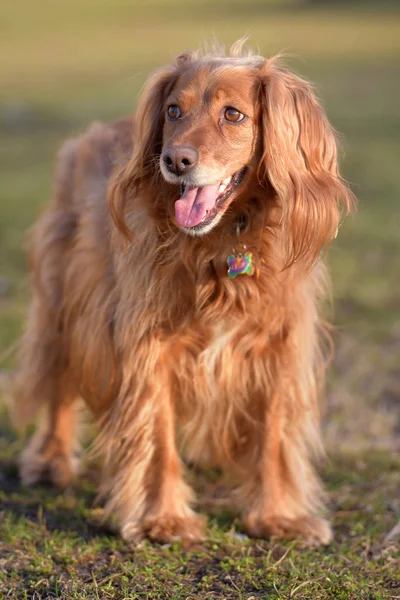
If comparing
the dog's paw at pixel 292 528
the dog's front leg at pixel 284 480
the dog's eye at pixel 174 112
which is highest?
the dog's eye at pixel 174 112

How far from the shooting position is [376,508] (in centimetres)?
427

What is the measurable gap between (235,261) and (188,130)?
58 centimetres

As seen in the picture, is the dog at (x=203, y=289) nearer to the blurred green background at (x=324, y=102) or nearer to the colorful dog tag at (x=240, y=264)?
the colorful dog tag at (x=240, y=264)

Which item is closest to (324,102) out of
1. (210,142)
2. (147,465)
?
(210,142)

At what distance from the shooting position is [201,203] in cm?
351

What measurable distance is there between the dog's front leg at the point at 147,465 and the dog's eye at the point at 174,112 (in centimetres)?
107

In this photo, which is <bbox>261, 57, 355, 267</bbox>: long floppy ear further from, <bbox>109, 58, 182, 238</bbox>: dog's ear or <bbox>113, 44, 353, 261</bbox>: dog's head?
<bbox>109, 58, 182, 238</bbox>: dog's ear

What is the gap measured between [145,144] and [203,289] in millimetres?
677

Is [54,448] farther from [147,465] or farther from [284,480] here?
[284,480]

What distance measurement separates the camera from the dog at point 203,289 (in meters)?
3.50

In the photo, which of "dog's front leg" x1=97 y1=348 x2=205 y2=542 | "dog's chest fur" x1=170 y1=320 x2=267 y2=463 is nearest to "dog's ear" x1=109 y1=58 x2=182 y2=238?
"dog's chest fur" x1=170 y1=320 x2=267 y2=463

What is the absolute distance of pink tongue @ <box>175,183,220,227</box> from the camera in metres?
3.49

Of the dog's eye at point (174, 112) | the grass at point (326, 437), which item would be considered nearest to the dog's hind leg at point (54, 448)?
the grass at point (326, 437)

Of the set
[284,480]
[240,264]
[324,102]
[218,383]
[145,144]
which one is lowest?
[284,480]
